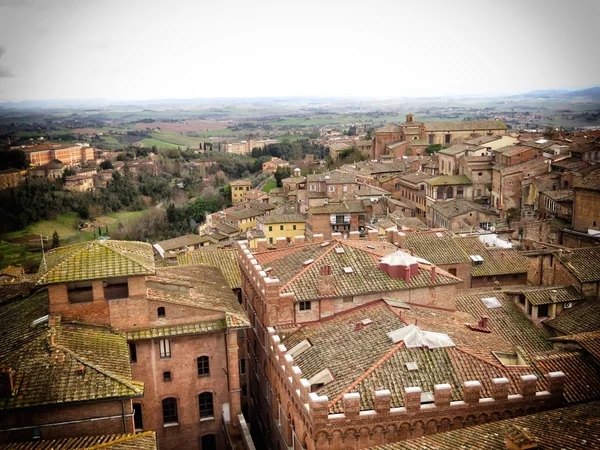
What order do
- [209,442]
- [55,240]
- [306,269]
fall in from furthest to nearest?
1. [55,240]
2. [306,269]
3. [209,442]

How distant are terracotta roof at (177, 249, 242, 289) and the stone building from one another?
71379mm

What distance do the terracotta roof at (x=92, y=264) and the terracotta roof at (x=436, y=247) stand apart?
1770 centimetres

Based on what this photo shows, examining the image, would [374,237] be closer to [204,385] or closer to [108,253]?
[204,385]

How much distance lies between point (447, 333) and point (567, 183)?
39.5 m

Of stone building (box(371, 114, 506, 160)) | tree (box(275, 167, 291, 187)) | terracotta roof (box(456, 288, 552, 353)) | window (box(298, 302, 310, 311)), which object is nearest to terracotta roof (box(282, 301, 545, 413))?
window (box(298, 302, 310, 311))

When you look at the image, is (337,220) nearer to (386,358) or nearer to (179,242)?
(179,242)

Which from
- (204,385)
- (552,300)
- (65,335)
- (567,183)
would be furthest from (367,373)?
(567,183)

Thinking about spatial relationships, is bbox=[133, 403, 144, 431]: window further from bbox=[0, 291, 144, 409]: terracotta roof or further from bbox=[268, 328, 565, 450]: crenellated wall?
bbox=[268, 328, 565, 450]: crenellated wall

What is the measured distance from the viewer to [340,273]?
2484 cm

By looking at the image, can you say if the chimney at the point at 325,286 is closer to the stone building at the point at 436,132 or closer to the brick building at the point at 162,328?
the brick building at the point at 162,328

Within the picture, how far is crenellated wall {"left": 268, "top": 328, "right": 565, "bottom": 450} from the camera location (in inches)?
686

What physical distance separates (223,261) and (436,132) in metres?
75.8

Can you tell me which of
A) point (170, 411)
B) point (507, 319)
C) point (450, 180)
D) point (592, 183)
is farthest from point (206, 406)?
point (450, 180)

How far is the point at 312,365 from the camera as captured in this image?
66.9 ft
